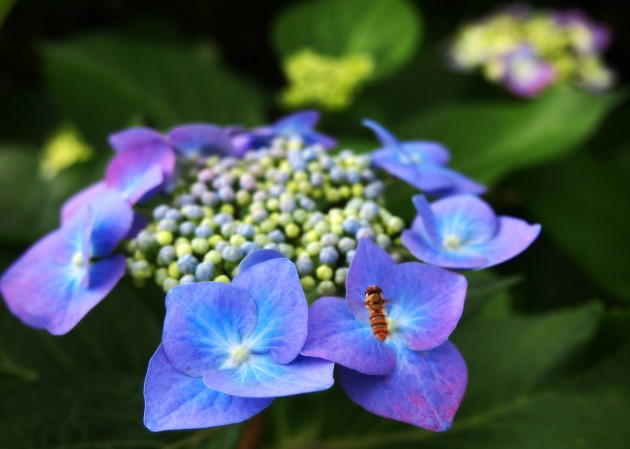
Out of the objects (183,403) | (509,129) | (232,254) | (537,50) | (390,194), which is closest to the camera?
(183,403)

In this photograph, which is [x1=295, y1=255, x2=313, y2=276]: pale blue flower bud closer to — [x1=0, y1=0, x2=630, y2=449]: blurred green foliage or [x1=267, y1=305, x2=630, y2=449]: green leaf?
[x1=0, y1=0, x2=630, y2=449]: blurred green foliage

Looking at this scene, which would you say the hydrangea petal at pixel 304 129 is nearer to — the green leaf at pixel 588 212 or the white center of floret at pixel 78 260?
the white center of floret at pixel 78 260

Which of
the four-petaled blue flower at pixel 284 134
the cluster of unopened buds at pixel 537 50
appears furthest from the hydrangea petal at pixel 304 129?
the cluster of unopened buds at pixel 537 50

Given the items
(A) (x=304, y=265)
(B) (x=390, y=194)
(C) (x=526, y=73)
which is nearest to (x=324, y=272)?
(A) (x=304, y=265)

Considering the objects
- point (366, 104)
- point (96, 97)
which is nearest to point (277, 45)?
point (366, 104)

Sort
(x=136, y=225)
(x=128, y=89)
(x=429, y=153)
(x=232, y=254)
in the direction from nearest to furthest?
(x=232, y=254) → (x=136, y=225) → (x=429, y=153) → (x=128, y=89)

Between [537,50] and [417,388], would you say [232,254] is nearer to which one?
[417,388]
